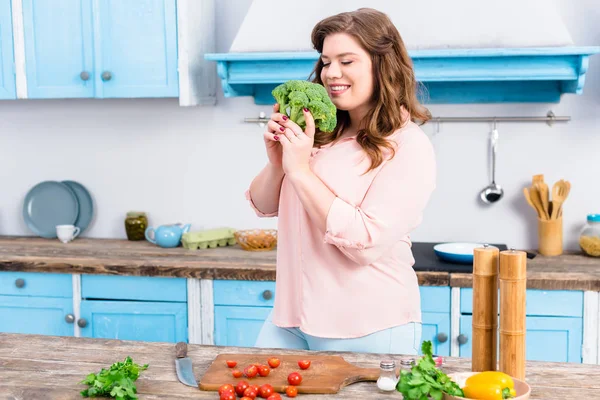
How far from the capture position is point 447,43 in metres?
3.23

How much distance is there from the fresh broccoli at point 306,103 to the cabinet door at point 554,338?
4.74 ft

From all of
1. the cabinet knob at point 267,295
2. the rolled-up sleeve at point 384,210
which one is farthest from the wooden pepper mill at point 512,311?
the cabinet knob at point 267,295

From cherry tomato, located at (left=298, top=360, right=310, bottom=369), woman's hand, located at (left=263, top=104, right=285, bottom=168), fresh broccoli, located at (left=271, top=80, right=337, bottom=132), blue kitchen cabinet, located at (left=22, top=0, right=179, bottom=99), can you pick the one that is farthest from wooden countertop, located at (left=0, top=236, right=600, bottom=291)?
cherry tomato, located at (left=298, top=360, right=310, bottom=369)

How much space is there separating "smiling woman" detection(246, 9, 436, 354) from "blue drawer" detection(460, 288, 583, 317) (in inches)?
44.1

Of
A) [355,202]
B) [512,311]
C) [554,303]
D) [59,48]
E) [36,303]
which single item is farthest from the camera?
[59,48]

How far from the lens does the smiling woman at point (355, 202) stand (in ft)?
6.20

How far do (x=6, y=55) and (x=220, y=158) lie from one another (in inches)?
43.3

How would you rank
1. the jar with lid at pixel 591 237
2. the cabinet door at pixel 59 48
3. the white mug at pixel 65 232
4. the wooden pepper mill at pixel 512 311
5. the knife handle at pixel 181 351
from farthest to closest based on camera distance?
the white mug at pixel 65 232
the cabinet door at pixel 59 48
the jar with lid at pixel 591 237
the knife handle at pixel 181 351
the wooden pepper mill at pixel 512 311

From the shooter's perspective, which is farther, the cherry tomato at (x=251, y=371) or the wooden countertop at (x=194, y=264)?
the wooden countertop at (x=194, y=264)

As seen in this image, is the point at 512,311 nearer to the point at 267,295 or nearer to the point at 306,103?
the point at 306,103

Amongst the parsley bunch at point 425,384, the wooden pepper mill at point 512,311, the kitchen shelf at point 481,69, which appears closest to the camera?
the parsley bunch at point 425,384

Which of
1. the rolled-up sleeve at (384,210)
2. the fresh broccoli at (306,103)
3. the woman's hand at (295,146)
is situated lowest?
the rolled-up sleeve at (384,210)

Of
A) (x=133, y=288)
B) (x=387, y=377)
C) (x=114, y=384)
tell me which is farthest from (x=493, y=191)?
(x=114, y=384)

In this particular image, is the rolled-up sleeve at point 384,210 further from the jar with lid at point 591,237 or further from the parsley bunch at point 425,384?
the jar with lid at point 591,237
